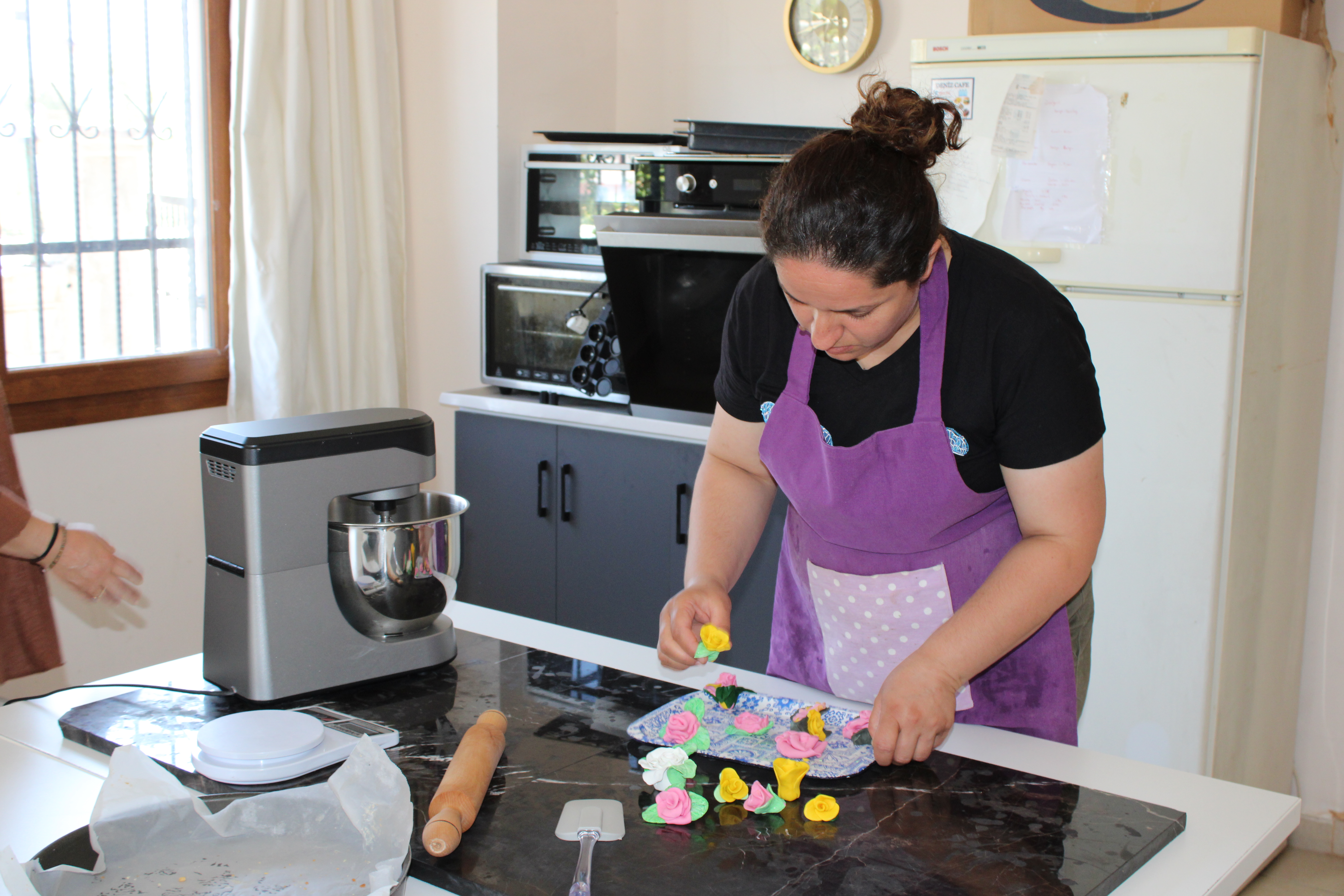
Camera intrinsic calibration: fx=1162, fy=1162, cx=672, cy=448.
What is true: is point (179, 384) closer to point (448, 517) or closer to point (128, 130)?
point (128, 130)

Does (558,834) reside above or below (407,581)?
below

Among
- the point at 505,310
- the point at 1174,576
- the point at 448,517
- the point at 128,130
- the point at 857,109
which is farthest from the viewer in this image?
the point at 505,310

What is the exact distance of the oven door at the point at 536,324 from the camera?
9.41 feet

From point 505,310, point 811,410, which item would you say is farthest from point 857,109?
point 505,310

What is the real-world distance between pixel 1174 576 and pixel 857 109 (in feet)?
4.47

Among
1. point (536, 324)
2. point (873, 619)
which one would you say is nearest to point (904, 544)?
point (873, 619)

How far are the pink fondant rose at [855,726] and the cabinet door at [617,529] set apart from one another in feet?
4.99

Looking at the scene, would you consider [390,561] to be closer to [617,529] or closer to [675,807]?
[675,807]

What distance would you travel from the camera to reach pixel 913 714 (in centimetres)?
112

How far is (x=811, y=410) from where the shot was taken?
1385 mm

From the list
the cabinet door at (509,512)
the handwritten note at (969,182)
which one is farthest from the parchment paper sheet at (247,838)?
the cabinet door at (509,512)

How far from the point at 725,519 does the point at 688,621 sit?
21 cm

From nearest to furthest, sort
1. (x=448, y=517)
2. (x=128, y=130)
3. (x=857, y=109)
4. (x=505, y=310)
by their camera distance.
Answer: (x=857, y=109) < (x=448, y=517) < (x=128, y=130) < (x=505, y=310)

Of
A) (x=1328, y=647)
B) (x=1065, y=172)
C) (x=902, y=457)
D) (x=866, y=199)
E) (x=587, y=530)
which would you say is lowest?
(x=1328, y=647)
